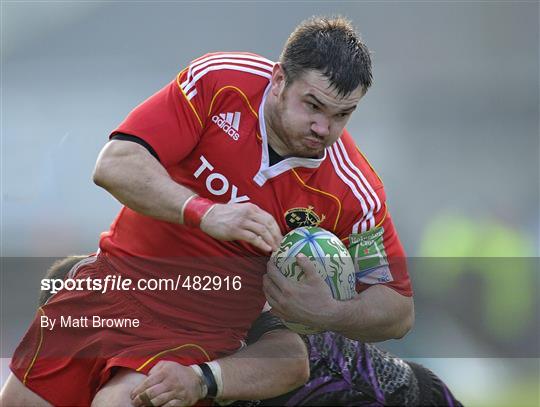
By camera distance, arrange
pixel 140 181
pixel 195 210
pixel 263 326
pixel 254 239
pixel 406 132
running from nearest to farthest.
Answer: pixel 254 239
pixel 195 210
pixel 140 181
pixel 263 326
pixel 406 132

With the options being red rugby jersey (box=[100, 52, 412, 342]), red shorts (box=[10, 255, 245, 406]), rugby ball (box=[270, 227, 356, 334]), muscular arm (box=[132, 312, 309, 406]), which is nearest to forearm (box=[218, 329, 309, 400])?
muscular arm (box=[132, 312, 309, 406])

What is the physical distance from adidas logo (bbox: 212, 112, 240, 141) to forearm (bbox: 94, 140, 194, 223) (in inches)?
13.1

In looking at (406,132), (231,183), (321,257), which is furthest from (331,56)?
(406,132)

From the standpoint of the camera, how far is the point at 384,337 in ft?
12.4

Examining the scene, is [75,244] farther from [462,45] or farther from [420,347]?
[462,45]

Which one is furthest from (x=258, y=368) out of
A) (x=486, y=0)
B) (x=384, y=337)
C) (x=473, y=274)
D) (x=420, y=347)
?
(x=486, y=0)

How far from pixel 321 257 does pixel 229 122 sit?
2.02 ft

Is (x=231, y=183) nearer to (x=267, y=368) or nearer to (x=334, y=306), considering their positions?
(x=334, y=306)

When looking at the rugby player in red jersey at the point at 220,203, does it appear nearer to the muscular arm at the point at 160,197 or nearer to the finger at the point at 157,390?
the muscular arm at the point at 160,197

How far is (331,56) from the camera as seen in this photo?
347 centimetres

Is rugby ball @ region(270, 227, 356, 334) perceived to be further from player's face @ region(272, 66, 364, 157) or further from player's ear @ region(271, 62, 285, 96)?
player's ear @ region(271, 62, 285, 96)

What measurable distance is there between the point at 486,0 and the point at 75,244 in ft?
11.8

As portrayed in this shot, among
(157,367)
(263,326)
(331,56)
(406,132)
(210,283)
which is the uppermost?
(406,132)

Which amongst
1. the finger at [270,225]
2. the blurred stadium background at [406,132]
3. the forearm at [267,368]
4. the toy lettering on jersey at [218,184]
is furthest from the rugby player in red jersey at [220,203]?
the blurred stadium background at [406,132]
